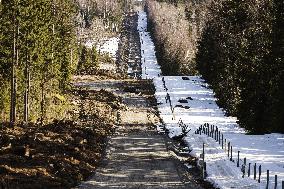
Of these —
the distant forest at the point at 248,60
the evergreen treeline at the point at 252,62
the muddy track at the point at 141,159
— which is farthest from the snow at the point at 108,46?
the evergreen treeline at the point at 252,62

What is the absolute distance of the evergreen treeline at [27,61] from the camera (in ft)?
129

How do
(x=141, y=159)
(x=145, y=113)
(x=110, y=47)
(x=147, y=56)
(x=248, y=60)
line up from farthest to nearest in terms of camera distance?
(x=110, y=47) → (x=147, y=56) → (x=145, y=113) → (x=248, y=60) → (x=141, y=159)

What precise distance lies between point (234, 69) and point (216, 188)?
2941 cm

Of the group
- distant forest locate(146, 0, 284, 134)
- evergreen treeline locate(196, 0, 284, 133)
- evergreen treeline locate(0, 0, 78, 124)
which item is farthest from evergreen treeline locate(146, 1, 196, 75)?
evergreen treeline locate(0, 0, 78, 124)

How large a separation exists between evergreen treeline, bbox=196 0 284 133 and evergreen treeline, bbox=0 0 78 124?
1991 cm

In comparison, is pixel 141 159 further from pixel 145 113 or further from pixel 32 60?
pixel 145 113

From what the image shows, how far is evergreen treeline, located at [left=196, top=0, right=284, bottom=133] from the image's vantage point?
38.7 m

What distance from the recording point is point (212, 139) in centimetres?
3628

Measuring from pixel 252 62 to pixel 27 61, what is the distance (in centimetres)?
2113

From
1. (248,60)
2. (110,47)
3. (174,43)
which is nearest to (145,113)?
(248,60)

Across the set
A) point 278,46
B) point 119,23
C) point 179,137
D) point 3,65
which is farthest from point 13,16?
point 119,23

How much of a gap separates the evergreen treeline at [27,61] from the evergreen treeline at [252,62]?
19913mm

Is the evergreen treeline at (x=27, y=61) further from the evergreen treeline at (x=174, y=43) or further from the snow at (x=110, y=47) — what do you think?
the snow at (x=110, y=47)

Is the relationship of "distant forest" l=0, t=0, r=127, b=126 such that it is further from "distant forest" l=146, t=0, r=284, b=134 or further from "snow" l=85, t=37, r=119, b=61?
"snow" l=85, t=37, r=119, b=61
